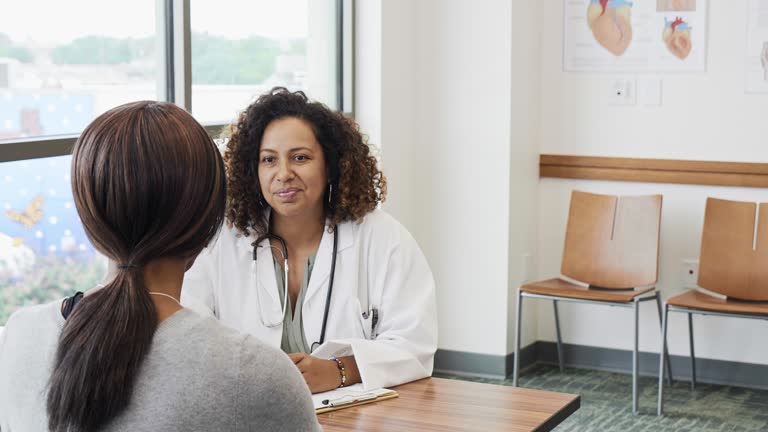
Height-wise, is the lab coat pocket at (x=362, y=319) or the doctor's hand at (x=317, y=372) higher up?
the lab coat pocket at (x=362, y=319)

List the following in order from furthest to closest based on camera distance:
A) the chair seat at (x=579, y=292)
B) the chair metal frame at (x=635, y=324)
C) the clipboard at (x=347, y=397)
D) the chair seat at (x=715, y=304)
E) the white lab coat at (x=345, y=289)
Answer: the chair seat at (x=579, y=292) → the chair metal frame at (x=635, y=324) → the chair seat at (x=715, y=304) → the white lab coat at (x=345, y=289) → the clipboard at (x=347, y=397)

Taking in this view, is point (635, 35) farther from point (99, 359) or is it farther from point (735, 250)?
point (99, 359)

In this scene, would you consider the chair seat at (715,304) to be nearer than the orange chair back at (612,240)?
Yes

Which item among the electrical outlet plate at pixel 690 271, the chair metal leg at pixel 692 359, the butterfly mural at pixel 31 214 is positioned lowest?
the chair metal leg at pixel 692 359

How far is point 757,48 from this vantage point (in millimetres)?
4359

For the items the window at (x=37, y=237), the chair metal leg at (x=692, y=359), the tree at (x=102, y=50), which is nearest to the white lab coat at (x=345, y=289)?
the window at (x=37, y=237)

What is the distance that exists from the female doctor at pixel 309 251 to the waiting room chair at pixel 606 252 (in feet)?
6.61

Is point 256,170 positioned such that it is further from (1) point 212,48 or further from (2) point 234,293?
(1) point 212,48

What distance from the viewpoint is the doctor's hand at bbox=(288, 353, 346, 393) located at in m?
1.96

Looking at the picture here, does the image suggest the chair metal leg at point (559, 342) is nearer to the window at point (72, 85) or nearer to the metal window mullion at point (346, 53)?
the metal window mullion at point (346, 53)

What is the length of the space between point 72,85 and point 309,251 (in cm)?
110

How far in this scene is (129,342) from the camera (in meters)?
1.06

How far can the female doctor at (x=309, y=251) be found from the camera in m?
2.27

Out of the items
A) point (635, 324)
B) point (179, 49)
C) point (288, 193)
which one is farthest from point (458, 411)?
point (635, 324)
